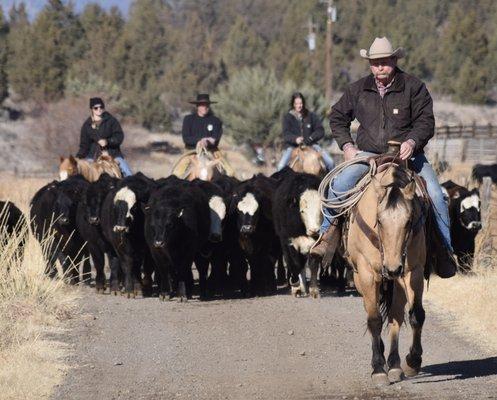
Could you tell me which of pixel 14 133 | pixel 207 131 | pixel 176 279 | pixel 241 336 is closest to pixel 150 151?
pixel 14 133

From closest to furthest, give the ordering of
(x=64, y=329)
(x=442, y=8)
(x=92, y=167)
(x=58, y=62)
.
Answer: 1. (x=64, y=329)
2. (x=92, y=167)
3. (x=58, y=62)
4. (x=442, y=8)

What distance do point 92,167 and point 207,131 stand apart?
2.05 m

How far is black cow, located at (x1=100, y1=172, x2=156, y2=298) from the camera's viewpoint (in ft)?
57.6

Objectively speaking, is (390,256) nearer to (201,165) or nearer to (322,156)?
(322,156)

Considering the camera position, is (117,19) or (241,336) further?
(117,19)

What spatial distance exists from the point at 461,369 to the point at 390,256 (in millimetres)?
1646

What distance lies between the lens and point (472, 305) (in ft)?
46.6

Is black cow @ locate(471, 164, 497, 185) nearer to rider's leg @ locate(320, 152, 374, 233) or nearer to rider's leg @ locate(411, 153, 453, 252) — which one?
rider's leg @ locate(411, 153, 453, 252)

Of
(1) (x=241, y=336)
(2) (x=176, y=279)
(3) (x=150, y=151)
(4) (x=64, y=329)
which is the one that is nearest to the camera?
(1) (x=241, y=336)

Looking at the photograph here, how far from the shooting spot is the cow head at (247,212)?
17609mm

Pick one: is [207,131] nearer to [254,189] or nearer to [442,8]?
[254,189]

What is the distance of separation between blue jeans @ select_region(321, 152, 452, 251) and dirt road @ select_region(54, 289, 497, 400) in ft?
4.04

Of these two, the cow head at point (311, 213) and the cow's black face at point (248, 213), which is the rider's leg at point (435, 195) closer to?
the cow head at point (311, 213)

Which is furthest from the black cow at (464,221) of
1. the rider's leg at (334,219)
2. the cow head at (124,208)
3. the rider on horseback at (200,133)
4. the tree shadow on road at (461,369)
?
the rider's leg at (334,219)
